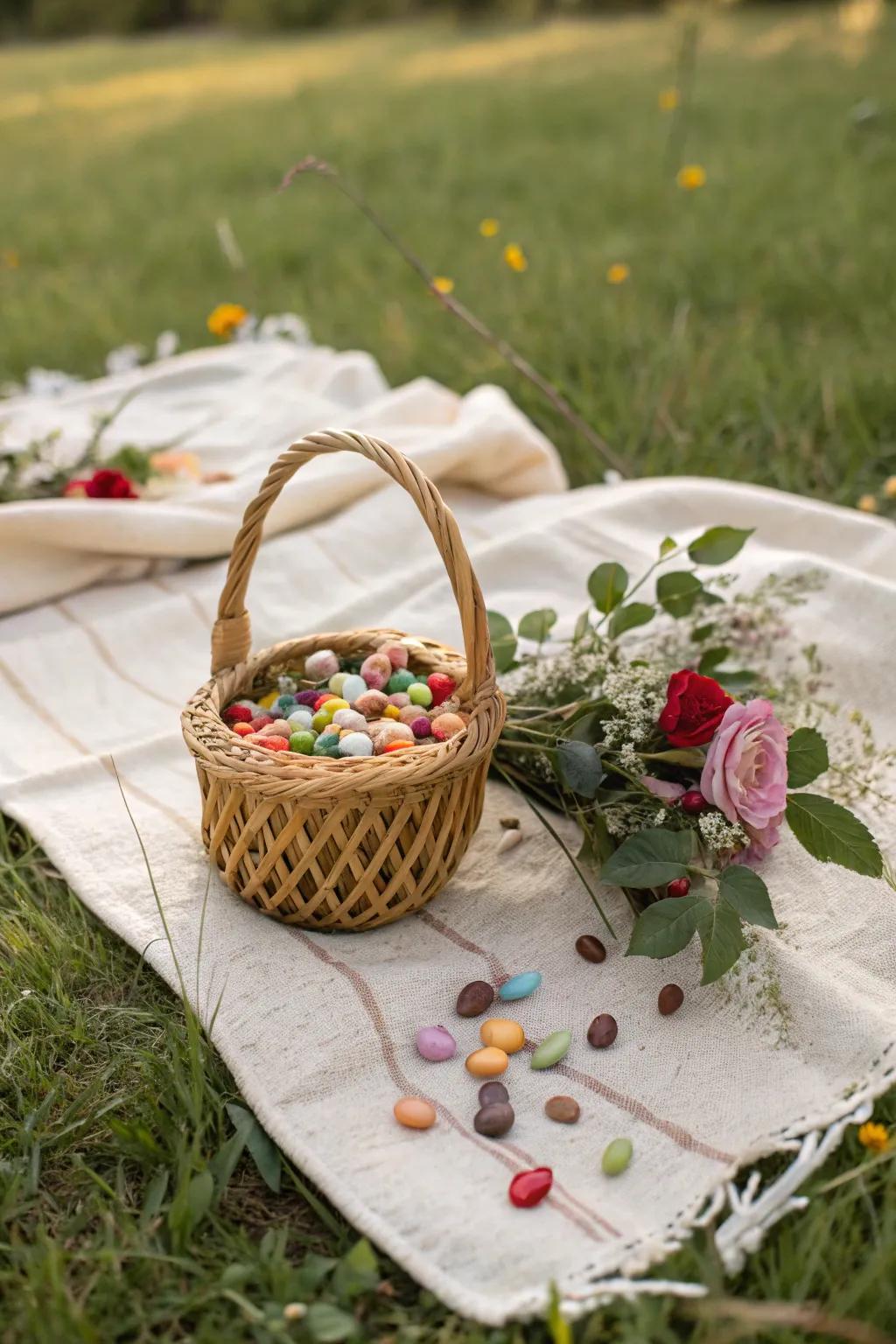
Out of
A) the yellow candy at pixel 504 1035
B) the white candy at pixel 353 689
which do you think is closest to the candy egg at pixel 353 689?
the white candy at pixel 353 689

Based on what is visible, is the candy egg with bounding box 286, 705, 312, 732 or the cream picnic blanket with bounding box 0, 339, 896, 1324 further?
the candy egg with bounding box 286, 705, 312, 732

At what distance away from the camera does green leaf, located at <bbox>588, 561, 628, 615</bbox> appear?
1.88 meters

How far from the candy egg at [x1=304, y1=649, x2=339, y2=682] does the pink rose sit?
1.80 ft

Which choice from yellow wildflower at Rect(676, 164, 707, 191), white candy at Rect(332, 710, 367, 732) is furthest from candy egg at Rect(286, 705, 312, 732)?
yellow wildflower at Rect(676, 164, 707, 191)

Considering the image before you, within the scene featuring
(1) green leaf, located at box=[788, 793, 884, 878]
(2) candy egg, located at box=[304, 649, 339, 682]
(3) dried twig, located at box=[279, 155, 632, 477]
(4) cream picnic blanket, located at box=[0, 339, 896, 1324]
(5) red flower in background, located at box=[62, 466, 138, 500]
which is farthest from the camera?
(5) red flower in background, located at box=[62, 466, 138, 500]

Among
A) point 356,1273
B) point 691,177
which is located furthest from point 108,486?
point 691,177

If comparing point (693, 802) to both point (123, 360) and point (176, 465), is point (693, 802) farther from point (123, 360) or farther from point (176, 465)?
point (123, 360)

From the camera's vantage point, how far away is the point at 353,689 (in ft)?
5.41

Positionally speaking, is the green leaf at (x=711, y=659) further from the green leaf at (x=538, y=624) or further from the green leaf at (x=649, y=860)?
the green leaf at (x=649, y=860)

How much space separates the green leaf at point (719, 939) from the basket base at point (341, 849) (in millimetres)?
341

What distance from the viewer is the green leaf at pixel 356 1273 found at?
1172 mm

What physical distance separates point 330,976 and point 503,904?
11.2 inches

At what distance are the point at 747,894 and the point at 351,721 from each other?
54 centimetres

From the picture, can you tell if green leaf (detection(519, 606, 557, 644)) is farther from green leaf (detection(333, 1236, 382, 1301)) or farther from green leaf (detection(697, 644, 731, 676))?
green leaf (detection(333, 1236, 382, 1301))
